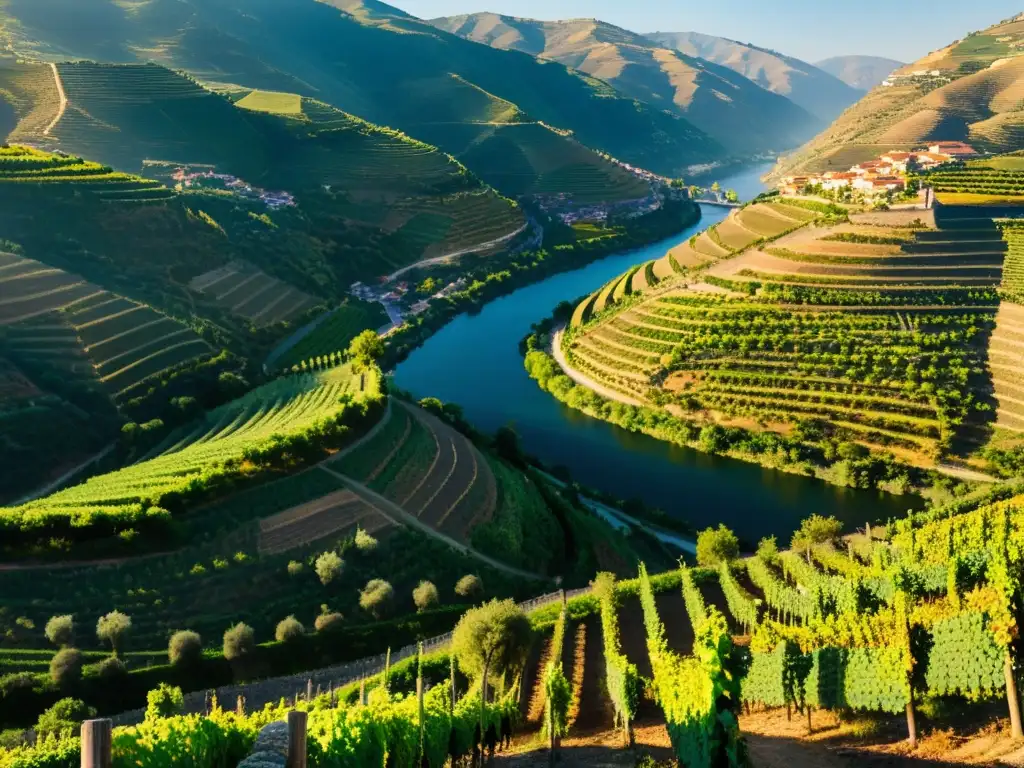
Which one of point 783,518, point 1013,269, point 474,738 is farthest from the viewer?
point 1013,269

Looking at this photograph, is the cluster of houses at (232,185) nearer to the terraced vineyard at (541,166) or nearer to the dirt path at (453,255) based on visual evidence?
the dirt path at (453,255)

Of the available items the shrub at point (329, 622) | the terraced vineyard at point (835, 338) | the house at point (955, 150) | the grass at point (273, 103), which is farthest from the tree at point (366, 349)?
the house at point (955, 150)

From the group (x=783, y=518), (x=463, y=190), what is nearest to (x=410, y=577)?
(x=783, y=518)

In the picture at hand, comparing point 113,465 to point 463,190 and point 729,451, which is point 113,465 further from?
point 463,190

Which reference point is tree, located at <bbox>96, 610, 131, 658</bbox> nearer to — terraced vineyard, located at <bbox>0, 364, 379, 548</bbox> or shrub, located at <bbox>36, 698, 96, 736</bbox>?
shrub, located at <bbox>36, 698, 96, 736</bbox>

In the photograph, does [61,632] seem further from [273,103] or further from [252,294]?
[273,103]

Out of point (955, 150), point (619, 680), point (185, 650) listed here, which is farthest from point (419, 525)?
point (955, 150)

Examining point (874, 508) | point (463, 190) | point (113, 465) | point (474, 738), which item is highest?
point (463, 190)
